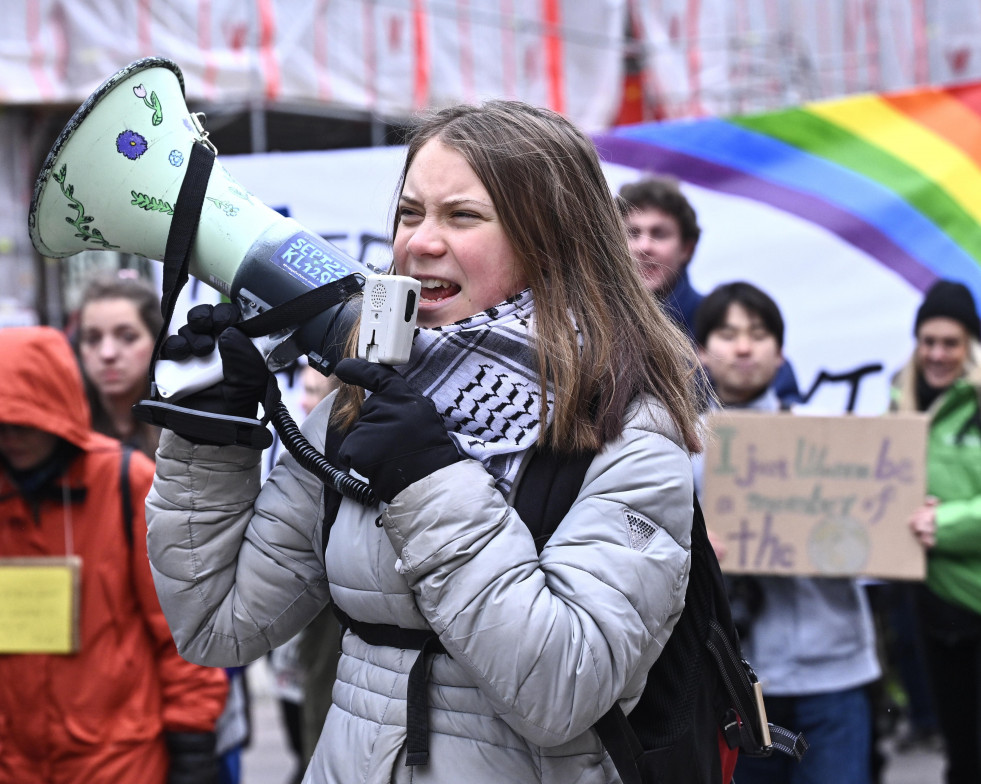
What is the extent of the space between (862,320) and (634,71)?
7823 mm

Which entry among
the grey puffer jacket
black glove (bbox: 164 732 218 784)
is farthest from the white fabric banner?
the grey puffer jacket

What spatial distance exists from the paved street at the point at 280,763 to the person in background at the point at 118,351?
2493mm

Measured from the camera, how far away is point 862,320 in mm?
4527

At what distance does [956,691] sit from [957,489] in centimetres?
102

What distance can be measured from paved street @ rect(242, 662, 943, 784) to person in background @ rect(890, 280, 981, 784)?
156 centimetres

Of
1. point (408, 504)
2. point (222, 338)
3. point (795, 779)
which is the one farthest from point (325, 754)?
point (795, 779)

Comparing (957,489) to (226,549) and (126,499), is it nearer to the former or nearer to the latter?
(126,499)

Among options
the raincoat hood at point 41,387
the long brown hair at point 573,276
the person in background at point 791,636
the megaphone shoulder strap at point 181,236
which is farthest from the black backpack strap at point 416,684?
the person in background at point 791,636

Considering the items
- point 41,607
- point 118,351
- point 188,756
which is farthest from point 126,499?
point 118,351

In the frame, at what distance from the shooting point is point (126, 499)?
2.95 metres

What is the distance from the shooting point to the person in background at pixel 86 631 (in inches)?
111

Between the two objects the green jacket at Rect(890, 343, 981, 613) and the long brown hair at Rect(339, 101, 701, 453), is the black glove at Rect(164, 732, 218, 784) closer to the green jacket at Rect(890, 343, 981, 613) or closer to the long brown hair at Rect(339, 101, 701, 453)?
the long brown hair at Rect(339, 101, 701, 453)

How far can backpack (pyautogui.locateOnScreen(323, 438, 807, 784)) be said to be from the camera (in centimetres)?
167

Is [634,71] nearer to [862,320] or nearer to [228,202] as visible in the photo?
[862,320]
